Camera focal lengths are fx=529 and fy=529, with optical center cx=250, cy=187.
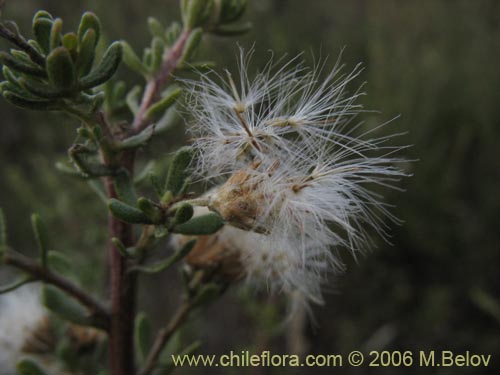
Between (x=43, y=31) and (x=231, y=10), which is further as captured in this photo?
(x=231, y=10)

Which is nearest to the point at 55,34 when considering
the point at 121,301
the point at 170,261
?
the point at 170,261

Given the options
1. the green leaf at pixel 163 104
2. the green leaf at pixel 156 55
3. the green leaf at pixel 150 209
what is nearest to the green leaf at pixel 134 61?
the green leaf at pixel 156 55

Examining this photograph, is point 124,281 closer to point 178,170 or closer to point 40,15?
point 178,170

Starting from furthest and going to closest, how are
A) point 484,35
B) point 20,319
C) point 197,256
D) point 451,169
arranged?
point 484,35 < point 451,169 < point 20,319 < point 197,256

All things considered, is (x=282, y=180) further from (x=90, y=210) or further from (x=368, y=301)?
(x=368, y=301)

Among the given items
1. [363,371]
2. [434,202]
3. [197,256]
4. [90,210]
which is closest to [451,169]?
[434,202]

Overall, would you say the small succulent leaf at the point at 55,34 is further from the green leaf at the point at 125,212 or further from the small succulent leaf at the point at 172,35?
the small succulent leaf at the point at 172,35
